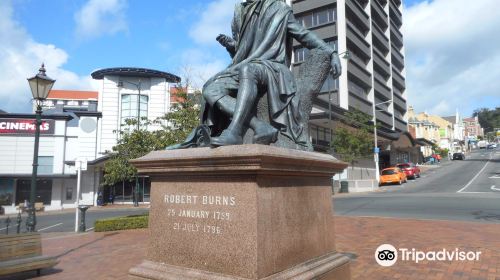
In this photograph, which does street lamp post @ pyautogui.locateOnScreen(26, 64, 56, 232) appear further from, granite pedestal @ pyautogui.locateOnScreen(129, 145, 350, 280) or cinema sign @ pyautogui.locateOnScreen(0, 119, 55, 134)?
cinema sign @ pyautogui.locateOnScreen(0, 119, 55, 134)

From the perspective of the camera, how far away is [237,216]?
11.5ft

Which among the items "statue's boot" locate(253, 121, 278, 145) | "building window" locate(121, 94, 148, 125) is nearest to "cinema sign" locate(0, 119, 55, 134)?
"building window" locate(121, 94, 148, 125)

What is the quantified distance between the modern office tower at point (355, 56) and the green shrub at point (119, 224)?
67.3ft

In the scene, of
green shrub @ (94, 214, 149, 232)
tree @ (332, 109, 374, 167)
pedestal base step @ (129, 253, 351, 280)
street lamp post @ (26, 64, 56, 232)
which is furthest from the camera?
tree @ (332, 109, 374, 167)

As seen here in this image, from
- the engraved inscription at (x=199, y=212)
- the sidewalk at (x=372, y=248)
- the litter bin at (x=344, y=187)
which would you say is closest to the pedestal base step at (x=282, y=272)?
the engraved inscription at (x=199, y=212)

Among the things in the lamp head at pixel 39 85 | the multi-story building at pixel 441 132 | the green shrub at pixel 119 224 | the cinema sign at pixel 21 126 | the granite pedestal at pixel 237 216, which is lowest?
the green shrub at pixel 119 224

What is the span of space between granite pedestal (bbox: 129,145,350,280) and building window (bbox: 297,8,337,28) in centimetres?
4412

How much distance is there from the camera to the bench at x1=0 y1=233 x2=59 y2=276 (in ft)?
21.8

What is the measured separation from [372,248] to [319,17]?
42420mm

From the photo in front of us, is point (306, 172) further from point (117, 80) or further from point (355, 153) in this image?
point (117, 80)

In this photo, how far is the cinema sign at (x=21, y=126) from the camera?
30.8m

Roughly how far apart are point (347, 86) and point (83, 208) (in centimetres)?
3407

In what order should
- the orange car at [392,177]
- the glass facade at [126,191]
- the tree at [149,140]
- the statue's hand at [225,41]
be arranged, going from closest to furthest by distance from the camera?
the statue's hand at [225,41], the tree at [149,140], the glass facade at [126,191], the orange car at [392,177]

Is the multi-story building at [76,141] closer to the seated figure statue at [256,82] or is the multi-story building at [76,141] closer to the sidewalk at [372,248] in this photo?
the sidewalk at [372,248]
